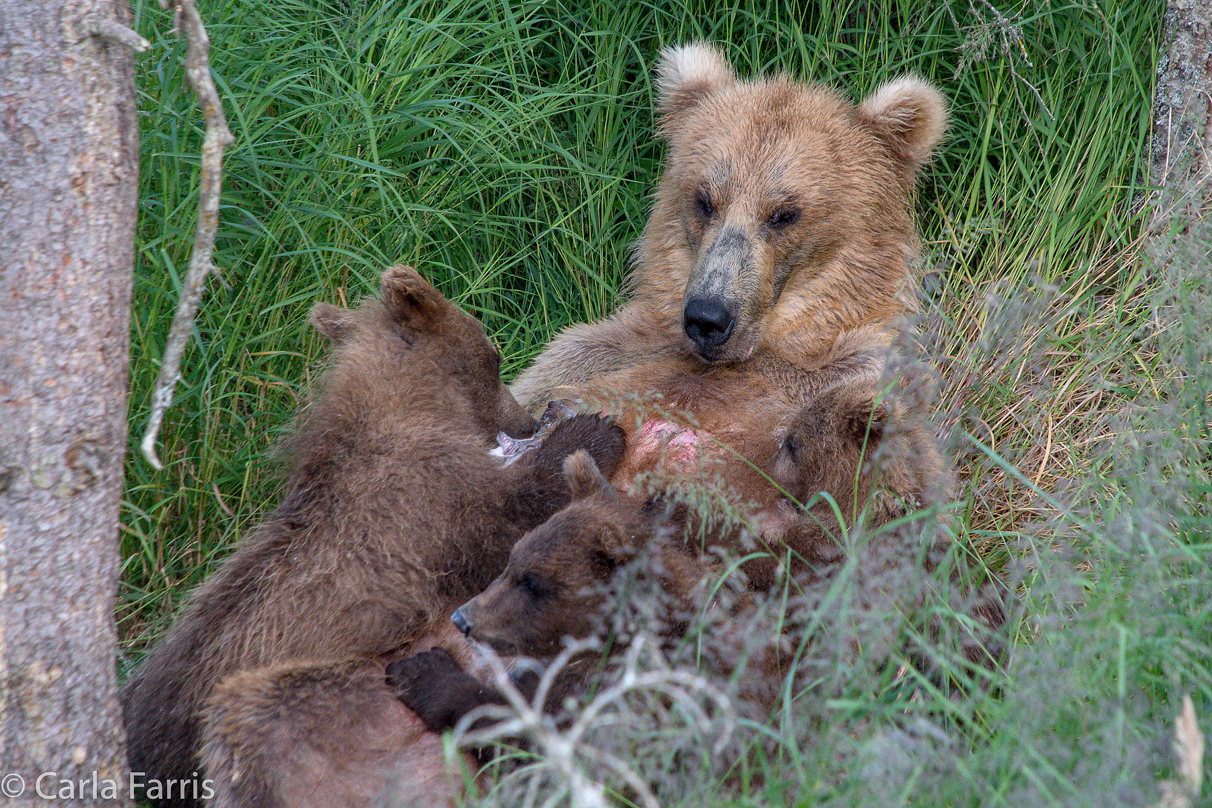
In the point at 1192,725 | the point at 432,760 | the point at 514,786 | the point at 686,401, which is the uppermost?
the point at 1192,725

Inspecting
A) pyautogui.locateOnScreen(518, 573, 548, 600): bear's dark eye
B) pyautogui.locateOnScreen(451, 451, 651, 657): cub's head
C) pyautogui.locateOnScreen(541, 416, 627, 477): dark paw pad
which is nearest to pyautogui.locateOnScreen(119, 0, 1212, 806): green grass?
pyautogui.locateOnScreen(541, 416, 627, 477): dark paw pad

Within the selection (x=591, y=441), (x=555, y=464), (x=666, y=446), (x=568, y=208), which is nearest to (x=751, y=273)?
(x=666, y=446)

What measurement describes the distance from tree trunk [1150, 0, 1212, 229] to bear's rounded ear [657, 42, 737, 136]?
1.66 meters

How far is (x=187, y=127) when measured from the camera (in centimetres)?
384

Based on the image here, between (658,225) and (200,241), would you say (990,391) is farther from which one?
(200,241)

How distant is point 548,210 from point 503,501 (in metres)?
Result: 2.10

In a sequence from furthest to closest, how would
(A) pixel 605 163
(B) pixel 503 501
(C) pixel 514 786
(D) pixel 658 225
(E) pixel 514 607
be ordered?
1. (A) pixel 605 163
2. (D) pixel 658 225
3. (B) pixel 503 501
4. (E) pixel 514 607
5. (C) pixel 514 786

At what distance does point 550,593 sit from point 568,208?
2.55 m

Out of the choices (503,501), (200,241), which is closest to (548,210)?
(503,501)

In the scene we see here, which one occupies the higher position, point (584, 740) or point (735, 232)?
point (735, 232)

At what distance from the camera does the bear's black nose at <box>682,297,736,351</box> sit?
359cm

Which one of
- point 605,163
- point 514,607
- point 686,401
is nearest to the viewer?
point 514,607

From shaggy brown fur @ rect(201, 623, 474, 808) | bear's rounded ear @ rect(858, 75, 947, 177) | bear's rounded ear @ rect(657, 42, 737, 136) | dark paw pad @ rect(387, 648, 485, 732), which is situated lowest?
shaggy brown fur @ rect(201, 623, 474, 808)

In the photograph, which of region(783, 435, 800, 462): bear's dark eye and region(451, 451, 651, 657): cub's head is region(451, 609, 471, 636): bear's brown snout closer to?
region(451, 451, 651, 657): cub's head
